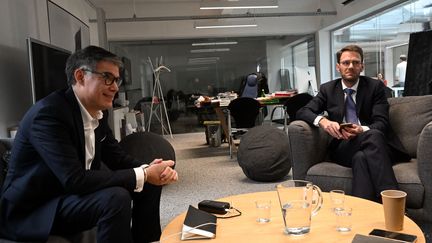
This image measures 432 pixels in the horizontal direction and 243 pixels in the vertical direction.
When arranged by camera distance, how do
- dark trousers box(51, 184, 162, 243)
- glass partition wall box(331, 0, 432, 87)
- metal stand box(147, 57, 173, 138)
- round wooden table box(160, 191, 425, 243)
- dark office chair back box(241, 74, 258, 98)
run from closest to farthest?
round wooden table box(160, 191, 425, 243)
dark trousers box(51, 184, 162, 243)
glass partition wall box(331, 0, 432, 87)
dark office chair back box(241, 74, 258, 98)
metal stand box(147, 57, 173, 138)

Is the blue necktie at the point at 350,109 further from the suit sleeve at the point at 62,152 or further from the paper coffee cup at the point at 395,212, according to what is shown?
the suit sleeve at the point at 62,152

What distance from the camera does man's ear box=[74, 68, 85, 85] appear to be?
5.60 ft

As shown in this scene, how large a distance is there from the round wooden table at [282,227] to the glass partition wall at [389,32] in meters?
5.61

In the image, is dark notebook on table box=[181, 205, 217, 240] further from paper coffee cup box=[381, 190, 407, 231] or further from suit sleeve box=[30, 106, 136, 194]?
paper coffee cup box=[381, 190, 407, 231]

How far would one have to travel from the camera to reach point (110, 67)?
173 cm

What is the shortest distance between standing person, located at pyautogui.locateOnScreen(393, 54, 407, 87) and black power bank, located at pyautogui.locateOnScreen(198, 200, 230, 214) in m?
6.04

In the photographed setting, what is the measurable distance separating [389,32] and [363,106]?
5222 mm

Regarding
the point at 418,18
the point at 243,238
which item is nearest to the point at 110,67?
the point at 243,238

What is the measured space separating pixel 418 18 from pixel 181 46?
520 centimetres

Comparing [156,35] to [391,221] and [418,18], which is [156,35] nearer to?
[418,18]

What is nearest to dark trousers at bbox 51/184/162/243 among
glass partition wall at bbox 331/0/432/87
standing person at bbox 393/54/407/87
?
glass partition wall at bbox 331/0/432/87

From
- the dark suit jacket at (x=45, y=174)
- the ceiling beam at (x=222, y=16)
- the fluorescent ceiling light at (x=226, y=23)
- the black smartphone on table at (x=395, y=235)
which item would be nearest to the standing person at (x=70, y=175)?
the dark suit jacket at (x=45, y=174)

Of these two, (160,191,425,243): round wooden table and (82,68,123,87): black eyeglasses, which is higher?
(82,68,123,87): black eyeglasses

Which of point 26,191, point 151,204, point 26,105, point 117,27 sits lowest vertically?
point 151,204
